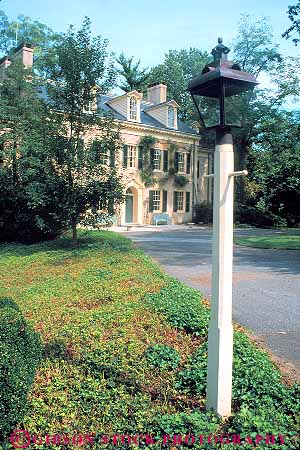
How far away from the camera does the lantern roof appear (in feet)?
9.95

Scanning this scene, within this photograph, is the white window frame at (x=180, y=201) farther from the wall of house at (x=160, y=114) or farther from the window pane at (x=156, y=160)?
the wall of house at (x=160, y=114)

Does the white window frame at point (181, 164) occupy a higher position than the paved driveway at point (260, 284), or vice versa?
the white window frame at point (181, 164)

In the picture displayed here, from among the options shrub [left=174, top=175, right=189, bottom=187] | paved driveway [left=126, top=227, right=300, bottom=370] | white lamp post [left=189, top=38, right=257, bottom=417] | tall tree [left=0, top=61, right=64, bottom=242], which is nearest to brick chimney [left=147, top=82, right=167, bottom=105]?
shrub [left=174, top=175, right=189, bottom=187]

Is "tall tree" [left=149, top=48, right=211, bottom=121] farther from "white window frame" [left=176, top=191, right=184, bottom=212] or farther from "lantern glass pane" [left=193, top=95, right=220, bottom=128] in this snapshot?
"lantern glass pane" [left=193, top=95, right=220, bottom=128]

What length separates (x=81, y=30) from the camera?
1285 centimetres

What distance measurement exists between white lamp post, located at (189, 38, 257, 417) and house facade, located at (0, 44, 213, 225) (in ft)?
81.6

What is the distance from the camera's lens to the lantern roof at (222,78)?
9.95 ft

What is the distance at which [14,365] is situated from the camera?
3.14 metres

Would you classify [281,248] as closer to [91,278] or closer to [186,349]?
[91,278]

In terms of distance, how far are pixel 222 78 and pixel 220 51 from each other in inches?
9.8

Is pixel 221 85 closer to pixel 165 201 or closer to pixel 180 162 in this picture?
pixel 165 201

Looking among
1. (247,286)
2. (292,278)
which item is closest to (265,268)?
(292,278)

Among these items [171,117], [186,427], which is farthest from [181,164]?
[186,427]

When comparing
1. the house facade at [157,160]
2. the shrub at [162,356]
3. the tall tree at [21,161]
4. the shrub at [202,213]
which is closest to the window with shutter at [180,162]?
the house facade at [157,160]
